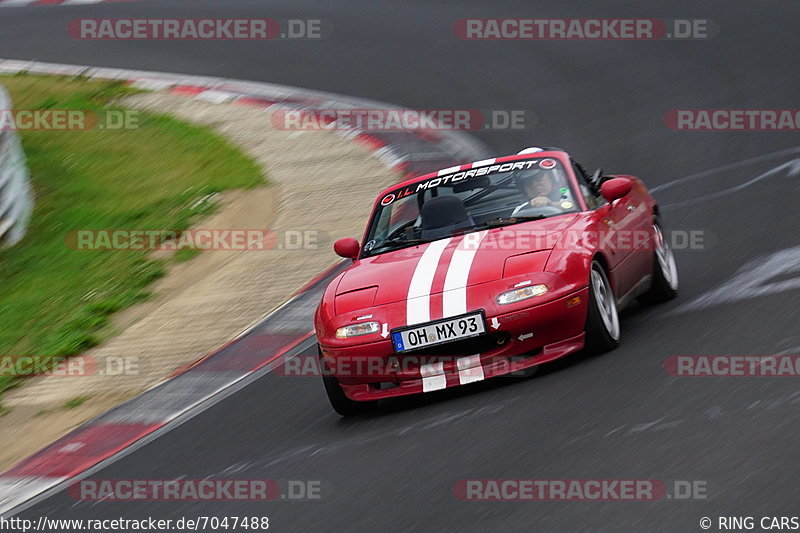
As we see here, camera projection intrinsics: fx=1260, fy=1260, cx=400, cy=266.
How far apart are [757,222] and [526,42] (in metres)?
10.0

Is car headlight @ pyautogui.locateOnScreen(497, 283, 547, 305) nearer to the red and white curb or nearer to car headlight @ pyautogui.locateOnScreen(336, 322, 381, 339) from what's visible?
car headlight @ pyautogui.locateOnScreen(336, 322, 381, 339)

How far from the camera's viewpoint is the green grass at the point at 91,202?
10938 mm

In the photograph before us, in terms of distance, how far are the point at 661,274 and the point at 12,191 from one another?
7.06m

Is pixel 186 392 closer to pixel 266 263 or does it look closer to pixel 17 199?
pixel 266 263

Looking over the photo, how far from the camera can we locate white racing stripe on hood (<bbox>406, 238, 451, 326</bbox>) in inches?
269

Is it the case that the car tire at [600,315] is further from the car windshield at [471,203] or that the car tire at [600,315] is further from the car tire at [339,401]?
the car tire at [339,401]

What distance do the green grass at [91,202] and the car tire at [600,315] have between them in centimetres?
467

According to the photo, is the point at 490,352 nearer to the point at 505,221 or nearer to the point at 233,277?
the point at 505,221

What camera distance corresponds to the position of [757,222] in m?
10.0
